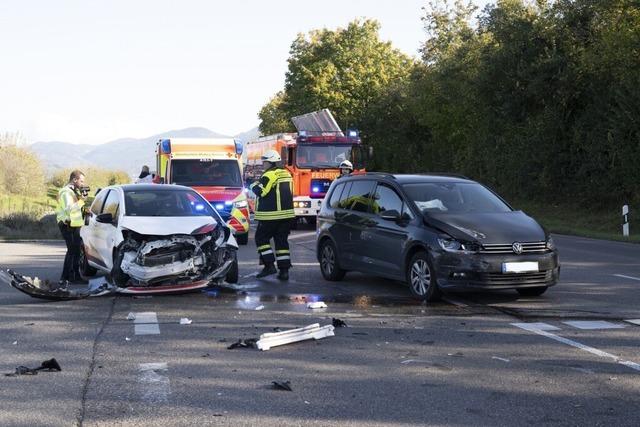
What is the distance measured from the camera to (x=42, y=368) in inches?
270

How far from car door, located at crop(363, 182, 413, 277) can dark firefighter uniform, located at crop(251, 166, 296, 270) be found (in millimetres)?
1680

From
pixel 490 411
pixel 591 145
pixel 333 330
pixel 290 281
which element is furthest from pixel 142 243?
pixel 591 145

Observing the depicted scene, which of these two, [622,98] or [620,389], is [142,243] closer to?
[620,389]

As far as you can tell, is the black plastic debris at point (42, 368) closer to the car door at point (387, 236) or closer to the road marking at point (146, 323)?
the road marking at point (146, 323)

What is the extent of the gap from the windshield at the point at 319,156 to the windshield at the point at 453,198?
13416mm

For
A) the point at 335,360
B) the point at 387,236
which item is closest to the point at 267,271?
the point at 387,236

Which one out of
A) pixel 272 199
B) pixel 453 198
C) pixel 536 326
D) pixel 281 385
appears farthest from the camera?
pixel 272 199

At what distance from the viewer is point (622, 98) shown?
25391 millimetres

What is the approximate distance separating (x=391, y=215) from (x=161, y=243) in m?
3.06

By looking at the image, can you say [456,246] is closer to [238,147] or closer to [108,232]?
[108,232]

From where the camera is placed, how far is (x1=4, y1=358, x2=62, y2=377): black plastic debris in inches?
264

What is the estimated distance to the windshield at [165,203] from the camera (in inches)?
467

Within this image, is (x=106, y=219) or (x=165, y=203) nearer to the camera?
(x=106, y=219)

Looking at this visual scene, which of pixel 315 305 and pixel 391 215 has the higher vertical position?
pixel 391 215
